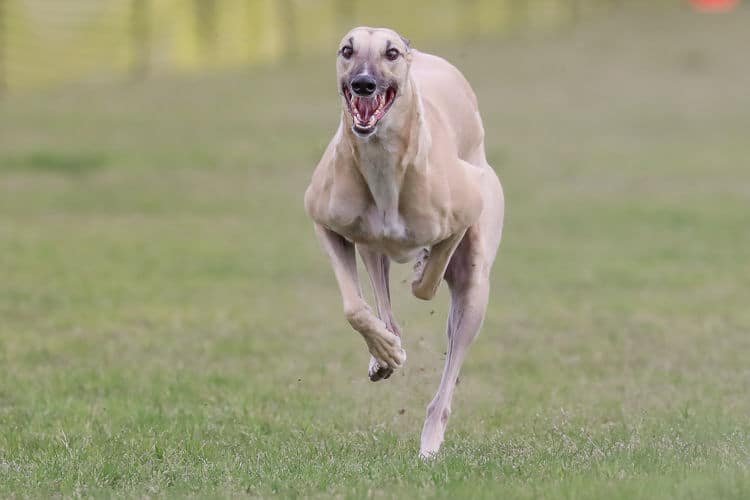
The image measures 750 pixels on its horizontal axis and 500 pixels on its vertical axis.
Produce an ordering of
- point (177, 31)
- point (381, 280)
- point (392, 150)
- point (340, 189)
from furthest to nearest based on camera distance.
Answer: point (177, 31)
point (381, 280)
point (340, 189)
point (392, 150)

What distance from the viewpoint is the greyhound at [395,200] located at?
18.4ft

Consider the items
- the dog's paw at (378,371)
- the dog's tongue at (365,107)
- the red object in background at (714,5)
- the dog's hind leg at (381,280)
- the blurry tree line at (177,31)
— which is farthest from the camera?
the red object in background at (714,5)

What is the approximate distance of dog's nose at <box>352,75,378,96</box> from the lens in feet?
18.0

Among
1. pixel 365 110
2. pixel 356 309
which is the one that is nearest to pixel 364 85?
pixel 365 110

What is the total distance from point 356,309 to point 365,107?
948 millimetres

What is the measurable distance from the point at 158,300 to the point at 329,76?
24612 millimetres

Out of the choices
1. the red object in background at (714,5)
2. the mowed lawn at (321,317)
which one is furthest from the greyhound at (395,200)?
the red object in background at (714,5)

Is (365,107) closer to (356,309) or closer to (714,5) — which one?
(356,309)

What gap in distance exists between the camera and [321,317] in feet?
41.0

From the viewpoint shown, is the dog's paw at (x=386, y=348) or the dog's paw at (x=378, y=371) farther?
the dog's paw at (x=378, y=371)

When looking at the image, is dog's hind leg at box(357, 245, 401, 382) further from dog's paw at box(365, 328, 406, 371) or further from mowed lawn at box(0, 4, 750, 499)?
mowed lawn at box(0, 4, 750, 499)

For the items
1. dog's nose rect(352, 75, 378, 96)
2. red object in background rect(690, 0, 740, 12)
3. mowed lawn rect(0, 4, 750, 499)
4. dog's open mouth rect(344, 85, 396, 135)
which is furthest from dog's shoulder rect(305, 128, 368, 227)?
red object in background rect(690, 0, 740, 12)

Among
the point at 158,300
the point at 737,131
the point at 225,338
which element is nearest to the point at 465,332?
the point at 225,338

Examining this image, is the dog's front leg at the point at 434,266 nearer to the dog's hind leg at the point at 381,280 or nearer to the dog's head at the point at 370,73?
the dog's hind leg at the point at 381,280
